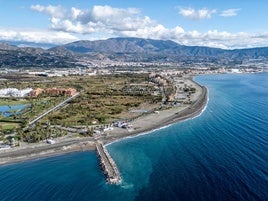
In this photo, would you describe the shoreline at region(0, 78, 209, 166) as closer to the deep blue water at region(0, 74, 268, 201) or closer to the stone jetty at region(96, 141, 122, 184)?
the deep blue water at region(0, 74, 268, 201)

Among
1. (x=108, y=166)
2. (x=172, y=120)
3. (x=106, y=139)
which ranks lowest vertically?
(x=172, y=120)

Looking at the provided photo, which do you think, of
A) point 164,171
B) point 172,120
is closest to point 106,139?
point 164,171

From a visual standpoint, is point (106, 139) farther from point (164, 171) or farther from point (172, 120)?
point (172, 120)

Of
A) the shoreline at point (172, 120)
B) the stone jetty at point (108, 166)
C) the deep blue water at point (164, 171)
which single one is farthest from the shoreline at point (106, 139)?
the stone jetty at point (108, 166)

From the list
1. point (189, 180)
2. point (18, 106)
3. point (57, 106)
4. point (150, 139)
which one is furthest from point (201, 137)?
point (18, 106)

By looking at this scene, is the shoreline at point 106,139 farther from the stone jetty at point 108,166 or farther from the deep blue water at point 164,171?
the stone jetty at point 108,166

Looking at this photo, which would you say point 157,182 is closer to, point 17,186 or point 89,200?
point 89,200
